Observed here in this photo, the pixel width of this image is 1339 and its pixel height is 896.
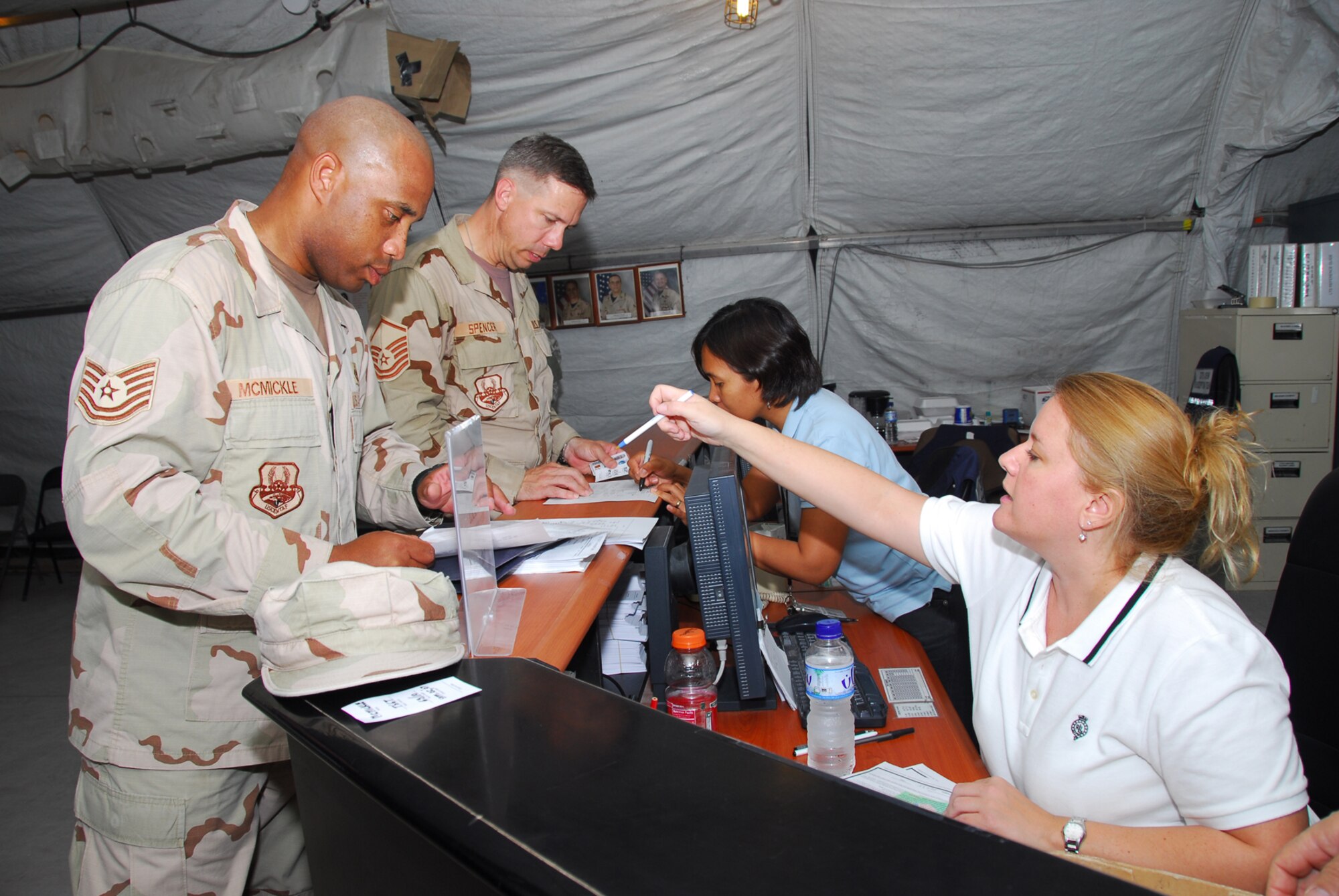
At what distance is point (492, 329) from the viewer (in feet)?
8.59

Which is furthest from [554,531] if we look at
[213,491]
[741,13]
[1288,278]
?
[1288,278]

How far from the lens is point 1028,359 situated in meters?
4.75

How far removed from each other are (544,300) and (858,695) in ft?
11.6

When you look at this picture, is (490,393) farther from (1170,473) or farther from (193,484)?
(1170,473)

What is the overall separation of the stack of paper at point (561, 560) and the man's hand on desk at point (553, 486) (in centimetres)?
62

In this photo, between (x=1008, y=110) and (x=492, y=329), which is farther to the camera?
(x=1008, y=110)

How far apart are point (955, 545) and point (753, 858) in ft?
3.60

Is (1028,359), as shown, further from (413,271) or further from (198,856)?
(198,856)

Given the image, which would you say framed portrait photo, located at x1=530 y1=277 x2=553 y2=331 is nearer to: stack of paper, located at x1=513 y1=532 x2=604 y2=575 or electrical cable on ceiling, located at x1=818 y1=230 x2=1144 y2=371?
electrical cable on ceiling, located at x1=818 y1=230 x2=1144 y2=371

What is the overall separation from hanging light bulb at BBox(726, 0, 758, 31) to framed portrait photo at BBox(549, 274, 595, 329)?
1.58m

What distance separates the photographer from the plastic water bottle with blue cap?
142cm

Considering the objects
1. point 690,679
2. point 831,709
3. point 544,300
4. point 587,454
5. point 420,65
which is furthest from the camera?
point 544,300

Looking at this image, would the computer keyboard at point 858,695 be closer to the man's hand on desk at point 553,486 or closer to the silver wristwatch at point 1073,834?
the silver wristwatch at point 1073,834

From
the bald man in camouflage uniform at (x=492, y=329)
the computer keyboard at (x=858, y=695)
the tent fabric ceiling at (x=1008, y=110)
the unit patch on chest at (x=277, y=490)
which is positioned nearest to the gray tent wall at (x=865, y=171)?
the tent fabric ceiling at (x=1008, y=110)
